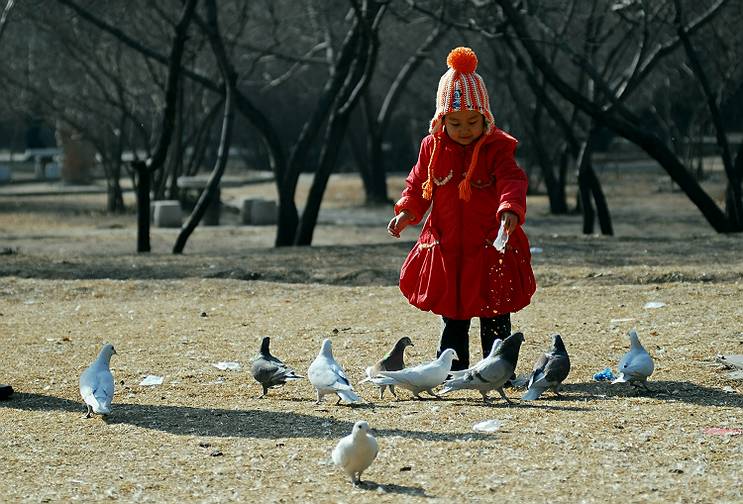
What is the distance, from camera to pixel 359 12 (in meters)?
18.0

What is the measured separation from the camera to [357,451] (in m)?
5.70

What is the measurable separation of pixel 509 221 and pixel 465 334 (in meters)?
0.96

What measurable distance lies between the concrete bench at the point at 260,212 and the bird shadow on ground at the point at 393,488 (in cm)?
2131

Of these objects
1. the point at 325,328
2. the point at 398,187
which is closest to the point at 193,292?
the point at 325,328

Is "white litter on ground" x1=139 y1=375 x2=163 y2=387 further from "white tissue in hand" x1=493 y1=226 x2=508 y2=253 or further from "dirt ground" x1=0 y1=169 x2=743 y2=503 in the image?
"white tissue in hand" x1=493 y1=226 x2=508 y2=253

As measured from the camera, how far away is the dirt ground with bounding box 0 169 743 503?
5969 mm

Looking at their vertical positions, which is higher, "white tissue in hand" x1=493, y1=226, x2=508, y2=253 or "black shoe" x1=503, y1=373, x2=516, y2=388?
"white tissue in hand" x1=493, y1=226, x2=508, y2=253

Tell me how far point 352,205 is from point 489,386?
84.0 ft

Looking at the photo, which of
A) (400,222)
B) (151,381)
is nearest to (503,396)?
(400,222)

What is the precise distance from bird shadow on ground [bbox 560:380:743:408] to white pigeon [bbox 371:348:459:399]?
716 millimetres

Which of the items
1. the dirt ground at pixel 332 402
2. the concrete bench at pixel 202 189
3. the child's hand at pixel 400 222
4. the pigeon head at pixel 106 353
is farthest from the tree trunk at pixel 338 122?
the pigeon head at pixel 106 353

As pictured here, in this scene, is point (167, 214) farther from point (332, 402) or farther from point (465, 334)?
point (332, 402)

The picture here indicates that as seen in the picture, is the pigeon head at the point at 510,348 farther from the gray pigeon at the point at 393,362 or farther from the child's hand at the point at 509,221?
the gray pigeon at the point at 393,362

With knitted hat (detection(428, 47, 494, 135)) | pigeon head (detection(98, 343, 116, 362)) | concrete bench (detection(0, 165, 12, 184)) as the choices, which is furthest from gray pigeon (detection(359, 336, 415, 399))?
concrete bench (detection(0, 165, 12, 184))
